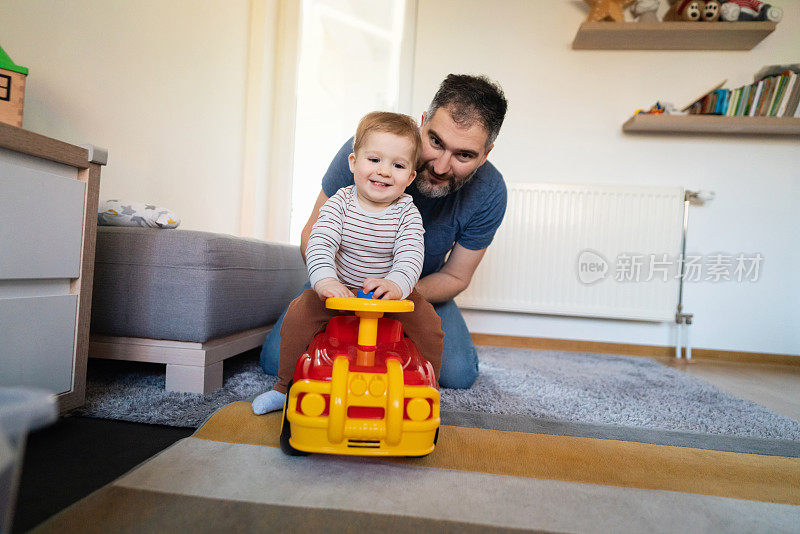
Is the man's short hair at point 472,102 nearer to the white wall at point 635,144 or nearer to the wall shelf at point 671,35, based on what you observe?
the white wall at point 635,144

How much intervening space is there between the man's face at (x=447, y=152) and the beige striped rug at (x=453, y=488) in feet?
2.10

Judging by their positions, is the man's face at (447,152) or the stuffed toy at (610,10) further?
the stuffed toy at (610,10)

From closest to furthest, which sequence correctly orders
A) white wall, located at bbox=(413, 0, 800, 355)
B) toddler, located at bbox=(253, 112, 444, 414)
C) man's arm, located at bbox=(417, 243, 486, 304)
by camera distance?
toddler, located at bbox=(253, 112, 444, 414)
man's arm, located at bbox=(417, 243, 486, 304)
white wall, located at bbox=(413, 0, 800, 355)

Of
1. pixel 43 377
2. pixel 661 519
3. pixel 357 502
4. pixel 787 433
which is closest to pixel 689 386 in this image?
pixel 787 433

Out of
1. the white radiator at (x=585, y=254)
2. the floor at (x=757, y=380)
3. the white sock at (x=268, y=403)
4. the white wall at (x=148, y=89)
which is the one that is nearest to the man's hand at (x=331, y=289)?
the white sock at (x=268, y=403)

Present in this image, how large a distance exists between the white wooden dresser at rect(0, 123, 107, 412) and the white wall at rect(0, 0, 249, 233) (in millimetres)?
580

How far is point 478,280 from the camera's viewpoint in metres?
2.53

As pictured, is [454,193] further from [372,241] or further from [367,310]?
[367,310]

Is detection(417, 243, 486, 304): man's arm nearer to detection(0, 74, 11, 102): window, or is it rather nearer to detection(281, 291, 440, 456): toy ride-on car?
detection(281, 291, 440, 456): toy ride-on car

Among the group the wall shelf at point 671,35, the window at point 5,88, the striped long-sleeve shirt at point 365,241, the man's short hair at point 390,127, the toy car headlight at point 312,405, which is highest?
the wall shelf at point 671,35

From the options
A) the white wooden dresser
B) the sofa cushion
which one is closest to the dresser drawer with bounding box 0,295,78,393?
the white wooden dresser

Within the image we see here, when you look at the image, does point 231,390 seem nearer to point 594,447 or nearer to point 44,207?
point 44,207

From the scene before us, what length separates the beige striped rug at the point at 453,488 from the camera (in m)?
0.64

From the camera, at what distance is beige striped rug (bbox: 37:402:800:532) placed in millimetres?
640
